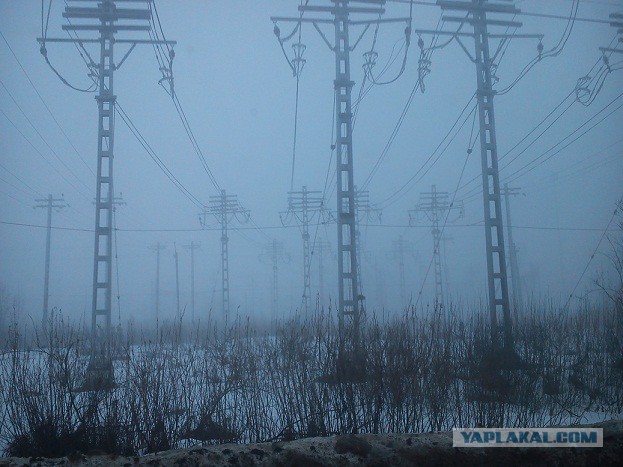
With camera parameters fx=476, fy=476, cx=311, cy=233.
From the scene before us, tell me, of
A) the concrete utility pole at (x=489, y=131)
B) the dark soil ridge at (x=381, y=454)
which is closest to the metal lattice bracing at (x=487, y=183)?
the concrete utility pole at (x=489, y=131)

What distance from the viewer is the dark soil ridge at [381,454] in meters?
4.31

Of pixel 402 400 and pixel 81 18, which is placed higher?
pixel 81 18

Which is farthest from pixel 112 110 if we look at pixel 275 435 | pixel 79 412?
pixel 275 435

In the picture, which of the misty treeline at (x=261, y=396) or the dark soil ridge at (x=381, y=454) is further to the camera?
the misty treeline at (x=261, y=396)

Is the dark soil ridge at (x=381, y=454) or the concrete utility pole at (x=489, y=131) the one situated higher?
the concrete utility pole at (x=489, y=131)

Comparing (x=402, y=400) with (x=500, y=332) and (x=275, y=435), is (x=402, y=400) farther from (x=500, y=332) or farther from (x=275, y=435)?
(x=500, y=332)

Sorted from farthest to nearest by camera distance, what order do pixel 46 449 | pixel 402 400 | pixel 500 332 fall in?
pixel 500 332 → pixel 402 400 → pixel 46 449

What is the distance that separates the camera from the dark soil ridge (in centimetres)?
431

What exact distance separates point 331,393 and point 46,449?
3373 mm

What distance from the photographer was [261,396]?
604 centimetres

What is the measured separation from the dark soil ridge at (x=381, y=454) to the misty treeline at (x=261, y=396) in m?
1.32

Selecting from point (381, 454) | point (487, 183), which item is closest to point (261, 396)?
point (381, 454)

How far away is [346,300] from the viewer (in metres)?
10.8

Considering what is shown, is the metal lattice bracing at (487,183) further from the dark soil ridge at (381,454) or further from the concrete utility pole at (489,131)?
the dark soil ridge at (381,454)
